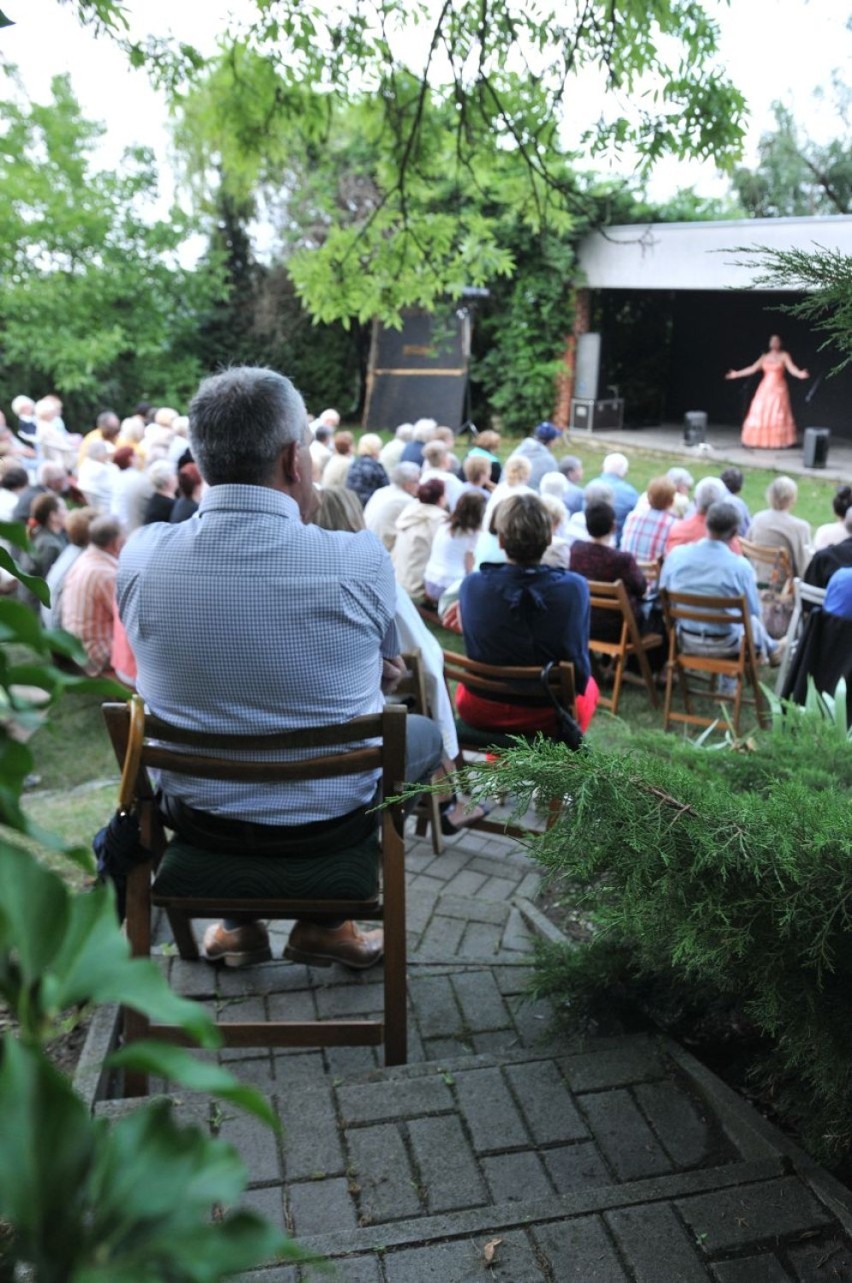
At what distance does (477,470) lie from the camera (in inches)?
344

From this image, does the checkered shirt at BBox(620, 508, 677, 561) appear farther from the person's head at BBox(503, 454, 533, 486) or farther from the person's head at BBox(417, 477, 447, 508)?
the person's head at BBox(417, 477, 447, 508)

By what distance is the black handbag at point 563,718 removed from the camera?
11.5 ft

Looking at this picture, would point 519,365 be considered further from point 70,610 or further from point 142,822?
point 142,822

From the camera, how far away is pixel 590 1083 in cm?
232

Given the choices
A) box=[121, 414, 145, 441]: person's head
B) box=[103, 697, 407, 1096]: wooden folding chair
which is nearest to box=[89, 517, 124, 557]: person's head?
box=[103, 697, 407, 1096]: wooden folding chair

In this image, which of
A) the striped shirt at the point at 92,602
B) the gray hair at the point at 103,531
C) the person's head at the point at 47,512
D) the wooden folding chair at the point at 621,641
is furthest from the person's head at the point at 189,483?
the wooden folding chair at the point at 621,641

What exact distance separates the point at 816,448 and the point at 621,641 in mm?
11847

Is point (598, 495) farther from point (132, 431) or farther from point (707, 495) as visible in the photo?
point (132, 431)

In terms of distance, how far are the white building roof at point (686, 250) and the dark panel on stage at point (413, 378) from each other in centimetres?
275

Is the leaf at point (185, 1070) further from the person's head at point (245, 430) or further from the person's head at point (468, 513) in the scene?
the person's head at point (468, 513)

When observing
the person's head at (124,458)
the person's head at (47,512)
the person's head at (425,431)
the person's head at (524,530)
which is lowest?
the person's head at (47,512)

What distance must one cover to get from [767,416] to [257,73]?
1512 centimetres

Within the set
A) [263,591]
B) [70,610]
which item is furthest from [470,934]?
[70,610]

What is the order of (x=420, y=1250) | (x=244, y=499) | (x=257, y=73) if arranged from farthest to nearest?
(x=257, y=73), (x=244, y=499), (x=420, y=1250)
